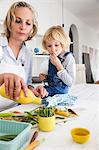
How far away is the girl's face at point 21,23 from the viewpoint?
129 cm

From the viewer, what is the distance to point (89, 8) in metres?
5.05

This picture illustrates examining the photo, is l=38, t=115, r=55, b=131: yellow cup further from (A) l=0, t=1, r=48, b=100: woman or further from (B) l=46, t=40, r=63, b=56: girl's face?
(B) l=46, t=40, r=63, b=56: girl's face

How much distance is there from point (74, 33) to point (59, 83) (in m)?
4.86

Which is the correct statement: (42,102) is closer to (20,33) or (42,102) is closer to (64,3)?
(20,33)

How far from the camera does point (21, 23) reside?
51.2 inches

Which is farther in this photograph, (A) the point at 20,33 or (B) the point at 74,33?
(B) the point at 74,33

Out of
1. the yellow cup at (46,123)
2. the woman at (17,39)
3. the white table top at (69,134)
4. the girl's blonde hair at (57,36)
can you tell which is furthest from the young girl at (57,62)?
the yellow cup at (46,123)

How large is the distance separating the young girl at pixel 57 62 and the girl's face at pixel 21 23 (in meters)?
0.22

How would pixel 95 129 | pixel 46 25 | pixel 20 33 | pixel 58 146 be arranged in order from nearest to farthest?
pixel 58 146
pixel 95 129
pixel 20 33
pixel 46 25

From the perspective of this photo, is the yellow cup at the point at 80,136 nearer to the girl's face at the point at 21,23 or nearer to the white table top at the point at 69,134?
the white table top at the point at 69,134

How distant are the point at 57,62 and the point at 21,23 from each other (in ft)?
1.10

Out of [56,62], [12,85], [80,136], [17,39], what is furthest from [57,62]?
[80,136]

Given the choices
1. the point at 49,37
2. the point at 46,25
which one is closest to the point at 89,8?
the point at 46,25

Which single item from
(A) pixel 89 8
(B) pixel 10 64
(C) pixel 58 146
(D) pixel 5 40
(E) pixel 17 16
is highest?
(A) pixel 89 8
